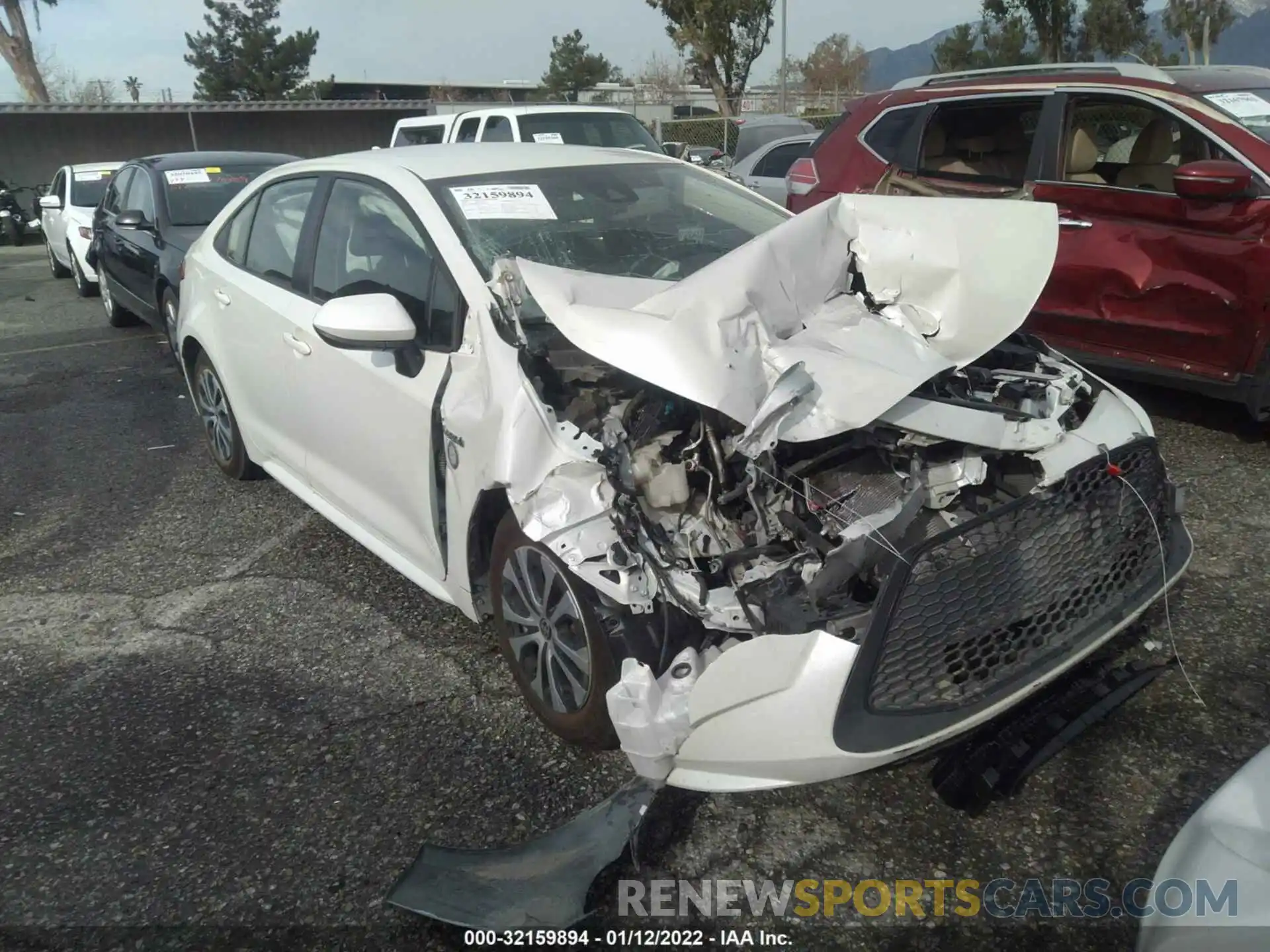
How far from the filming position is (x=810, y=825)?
2.55 metres

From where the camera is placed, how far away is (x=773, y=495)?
2484 mm

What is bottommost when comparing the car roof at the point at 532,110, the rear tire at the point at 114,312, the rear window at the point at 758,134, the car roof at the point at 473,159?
the rear tire at the point at 114,312

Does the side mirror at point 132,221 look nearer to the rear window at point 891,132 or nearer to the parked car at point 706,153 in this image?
the rear window at point 891,132

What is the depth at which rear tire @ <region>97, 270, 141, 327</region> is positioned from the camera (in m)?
Result: 9.19

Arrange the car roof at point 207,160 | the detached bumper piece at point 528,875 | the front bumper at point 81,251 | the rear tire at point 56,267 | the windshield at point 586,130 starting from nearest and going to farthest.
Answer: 1. the detached bumper piece at point 528,875
2. the car roof at point 207,160
3. the windshield at point 586,130
4. the front bumper at point 81,251
5. the rear tire at point 56,267

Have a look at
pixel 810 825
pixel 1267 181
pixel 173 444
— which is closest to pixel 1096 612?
pixel 810 825

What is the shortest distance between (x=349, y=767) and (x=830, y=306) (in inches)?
78.1

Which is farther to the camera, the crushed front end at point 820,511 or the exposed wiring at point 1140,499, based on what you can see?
the exposed wiring at point 1140,499

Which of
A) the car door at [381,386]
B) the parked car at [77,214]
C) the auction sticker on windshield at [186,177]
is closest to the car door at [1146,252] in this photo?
the car door at [381,386]

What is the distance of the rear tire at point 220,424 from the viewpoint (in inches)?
188

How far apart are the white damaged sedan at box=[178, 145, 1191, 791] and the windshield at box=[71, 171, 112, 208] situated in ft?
34.2

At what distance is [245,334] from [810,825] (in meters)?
3.10

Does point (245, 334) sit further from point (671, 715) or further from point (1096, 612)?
point (1096, 612)

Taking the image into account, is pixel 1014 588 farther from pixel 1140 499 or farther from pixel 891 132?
pixel 891 132
